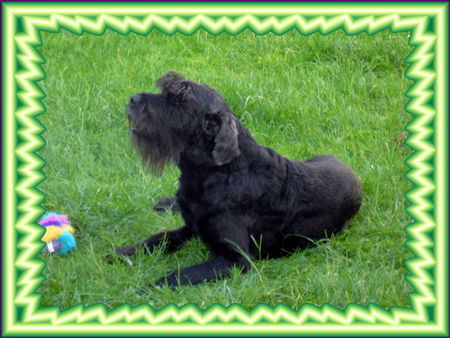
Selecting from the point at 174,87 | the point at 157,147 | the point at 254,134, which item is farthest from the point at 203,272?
the point at 254,134

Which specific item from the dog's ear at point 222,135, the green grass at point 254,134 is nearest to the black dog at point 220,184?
the dog's ear at point 222,135

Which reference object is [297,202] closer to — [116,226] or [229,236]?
[229,236]

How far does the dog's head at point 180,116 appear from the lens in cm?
375

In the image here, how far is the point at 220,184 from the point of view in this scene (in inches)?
151

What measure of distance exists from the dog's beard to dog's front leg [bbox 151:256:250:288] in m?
0.74

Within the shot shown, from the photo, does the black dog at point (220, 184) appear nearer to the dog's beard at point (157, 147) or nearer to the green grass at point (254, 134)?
the dog's beard at point (157, 147)

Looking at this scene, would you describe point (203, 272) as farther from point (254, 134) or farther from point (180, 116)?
→ point (254, 134)

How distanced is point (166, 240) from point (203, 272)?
0.46m

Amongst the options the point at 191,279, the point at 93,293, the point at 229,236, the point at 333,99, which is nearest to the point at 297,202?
the point at 229,236

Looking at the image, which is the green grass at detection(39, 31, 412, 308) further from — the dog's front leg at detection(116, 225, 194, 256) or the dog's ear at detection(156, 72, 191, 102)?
the dog's ear at detection(156, 72, 191, 102)

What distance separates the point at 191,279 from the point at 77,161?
1871 mm

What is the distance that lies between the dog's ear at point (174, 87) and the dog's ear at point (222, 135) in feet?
0.73

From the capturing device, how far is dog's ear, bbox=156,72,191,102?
148 inches

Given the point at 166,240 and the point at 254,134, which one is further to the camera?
the point at 254,134
